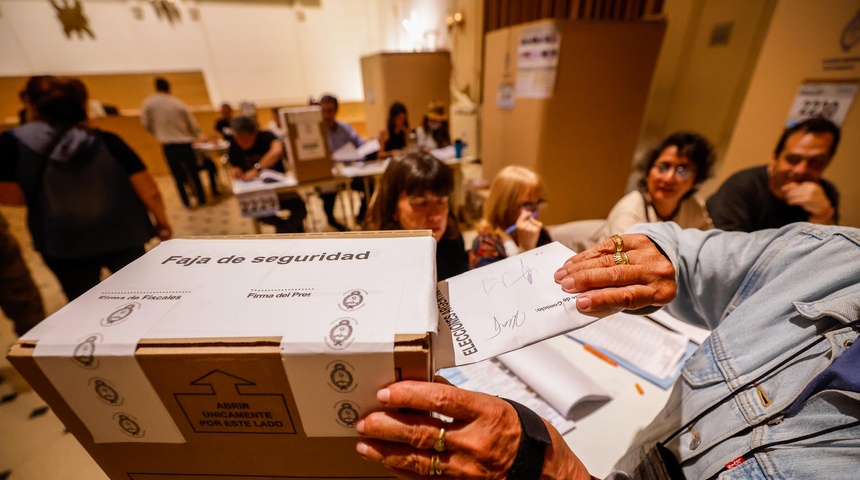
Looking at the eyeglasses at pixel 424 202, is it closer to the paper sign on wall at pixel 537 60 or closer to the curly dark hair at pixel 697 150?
the curly dark hair at pixel 697 150

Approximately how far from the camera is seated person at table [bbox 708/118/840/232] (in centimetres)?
170

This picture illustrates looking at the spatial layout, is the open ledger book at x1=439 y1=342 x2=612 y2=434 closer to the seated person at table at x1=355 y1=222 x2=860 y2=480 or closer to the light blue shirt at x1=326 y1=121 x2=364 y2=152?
the seated person at table at x1=355 y1=222 x2=860 y2=480

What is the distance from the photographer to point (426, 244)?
608 mm

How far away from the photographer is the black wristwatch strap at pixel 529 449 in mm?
518

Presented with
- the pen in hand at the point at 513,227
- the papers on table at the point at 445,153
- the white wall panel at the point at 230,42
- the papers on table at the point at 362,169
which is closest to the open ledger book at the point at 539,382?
the pen in hand at the point at 513,227

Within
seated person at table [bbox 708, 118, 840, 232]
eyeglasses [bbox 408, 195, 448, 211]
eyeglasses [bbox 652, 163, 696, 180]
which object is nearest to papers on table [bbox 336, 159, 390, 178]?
eyeglasses [bbox 408, 195, 448, 211]

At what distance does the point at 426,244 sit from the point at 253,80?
9579mm

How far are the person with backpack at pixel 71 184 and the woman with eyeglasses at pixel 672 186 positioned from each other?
2.61 m

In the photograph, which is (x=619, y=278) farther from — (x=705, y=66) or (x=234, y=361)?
(x=705, y=66)

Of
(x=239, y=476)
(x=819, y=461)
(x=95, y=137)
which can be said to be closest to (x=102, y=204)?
(x=95, y=137)

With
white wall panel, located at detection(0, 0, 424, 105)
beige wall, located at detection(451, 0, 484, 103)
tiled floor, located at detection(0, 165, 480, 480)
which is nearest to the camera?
tiled floor, located at detection(0, 165, 480, 480)

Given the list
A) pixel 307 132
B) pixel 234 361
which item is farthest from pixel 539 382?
pixel 307 132
